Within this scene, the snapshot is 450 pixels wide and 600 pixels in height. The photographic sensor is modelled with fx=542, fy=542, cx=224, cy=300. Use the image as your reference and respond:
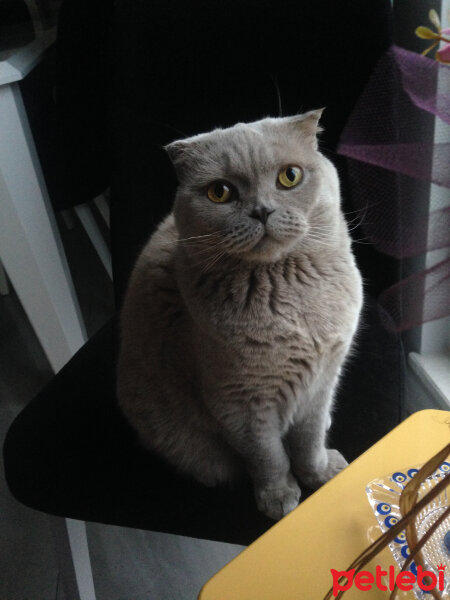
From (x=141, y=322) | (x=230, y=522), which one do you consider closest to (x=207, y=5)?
(x=141, y=322)

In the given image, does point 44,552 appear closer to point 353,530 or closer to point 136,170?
point 136,170

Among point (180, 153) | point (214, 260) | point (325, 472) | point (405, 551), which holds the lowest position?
point (325, 472)

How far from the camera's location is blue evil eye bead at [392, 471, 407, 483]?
0.52m

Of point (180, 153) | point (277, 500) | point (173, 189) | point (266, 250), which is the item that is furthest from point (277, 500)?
point (173, 189)

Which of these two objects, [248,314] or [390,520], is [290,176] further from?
[390,520]

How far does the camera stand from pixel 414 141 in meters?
0.38

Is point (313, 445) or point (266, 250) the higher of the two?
point (266, 250)

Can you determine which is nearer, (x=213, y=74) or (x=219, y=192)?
(x=219, y=192)

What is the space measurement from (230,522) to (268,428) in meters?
0.14

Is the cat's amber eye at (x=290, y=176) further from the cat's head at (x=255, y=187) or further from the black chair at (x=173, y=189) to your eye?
the black chair at (x=173, y=189)

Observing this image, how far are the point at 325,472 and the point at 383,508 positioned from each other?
285 millimetres

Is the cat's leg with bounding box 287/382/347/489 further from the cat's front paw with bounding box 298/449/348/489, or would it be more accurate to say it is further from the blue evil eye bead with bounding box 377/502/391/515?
the blue evil eye bead with bounding box 377/502/391/515

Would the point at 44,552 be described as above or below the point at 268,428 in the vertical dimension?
below

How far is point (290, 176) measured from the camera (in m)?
0.63
